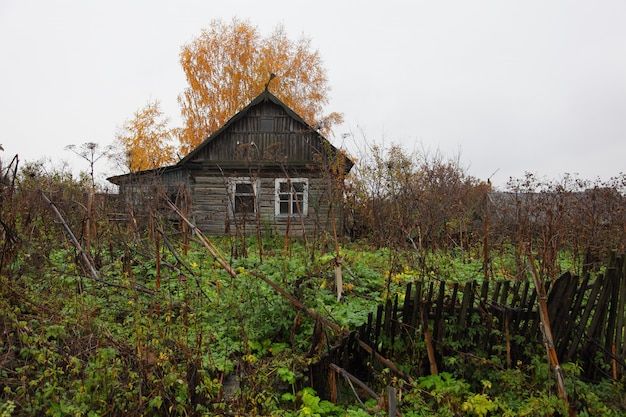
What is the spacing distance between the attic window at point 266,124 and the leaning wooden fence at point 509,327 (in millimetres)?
12434

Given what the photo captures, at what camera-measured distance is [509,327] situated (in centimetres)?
413

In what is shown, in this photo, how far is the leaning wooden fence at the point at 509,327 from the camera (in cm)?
389

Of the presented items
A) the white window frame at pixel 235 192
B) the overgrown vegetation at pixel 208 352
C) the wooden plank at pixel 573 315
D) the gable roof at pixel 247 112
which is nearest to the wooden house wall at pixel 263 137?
the gable roof at pixel 247 112

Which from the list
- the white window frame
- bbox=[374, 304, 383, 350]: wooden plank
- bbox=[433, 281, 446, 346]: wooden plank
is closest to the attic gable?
the white window frame

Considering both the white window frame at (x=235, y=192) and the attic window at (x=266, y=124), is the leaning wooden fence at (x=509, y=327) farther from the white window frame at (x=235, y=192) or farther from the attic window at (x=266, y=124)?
the attic window at (x=266, y=124)

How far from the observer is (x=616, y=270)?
3.85 m

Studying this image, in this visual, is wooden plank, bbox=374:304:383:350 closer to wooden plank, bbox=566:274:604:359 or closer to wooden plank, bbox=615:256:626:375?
wooden plank, bbox=566:274:604:359

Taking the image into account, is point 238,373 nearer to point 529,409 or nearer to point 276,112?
point 529,409

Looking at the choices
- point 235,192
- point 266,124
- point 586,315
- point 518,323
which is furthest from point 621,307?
point 266,124

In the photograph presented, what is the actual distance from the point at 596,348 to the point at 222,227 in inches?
513

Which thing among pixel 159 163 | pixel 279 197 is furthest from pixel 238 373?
pixel 159 163

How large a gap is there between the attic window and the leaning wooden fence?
12.4 meters

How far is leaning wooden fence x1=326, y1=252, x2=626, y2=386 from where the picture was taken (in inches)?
153

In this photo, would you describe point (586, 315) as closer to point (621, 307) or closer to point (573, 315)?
point (573, 315)
